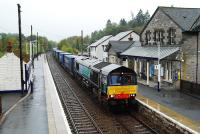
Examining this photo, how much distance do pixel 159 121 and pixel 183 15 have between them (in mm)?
17085

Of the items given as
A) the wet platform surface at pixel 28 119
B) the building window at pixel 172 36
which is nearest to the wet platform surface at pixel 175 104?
the building window at pixel 172 36

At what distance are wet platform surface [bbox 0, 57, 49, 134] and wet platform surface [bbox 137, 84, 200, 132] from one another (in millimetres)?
6930

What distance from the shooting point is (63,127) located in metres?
15.7

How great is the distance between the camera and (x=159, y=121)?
17.6 metres

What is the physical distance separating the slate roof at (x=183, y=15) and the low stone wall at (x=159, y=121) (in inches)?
430

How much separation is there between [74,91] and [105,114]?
9.73 m

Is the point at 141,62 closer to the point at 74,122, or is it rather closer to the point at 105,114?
the point at 105,114

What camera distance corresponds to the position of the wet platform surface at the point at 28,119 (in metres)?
15.4

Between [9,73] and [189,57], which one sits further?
[9,73]

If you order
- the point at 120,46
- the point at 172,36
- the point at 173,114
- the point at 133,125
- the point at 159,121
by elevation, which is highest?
the point at 172,36

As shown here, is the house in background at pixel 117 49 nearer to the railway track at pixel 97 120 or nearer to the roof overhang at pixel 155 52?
the roof overhang at pixel 155 52

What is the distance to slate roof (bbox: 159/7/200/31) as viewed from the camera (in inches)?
1146

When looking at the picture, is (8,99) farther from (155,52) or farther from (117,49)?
(117,49)

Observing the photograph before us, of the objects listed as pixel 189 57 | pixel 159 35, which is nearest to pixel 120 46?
pixel 159 35
